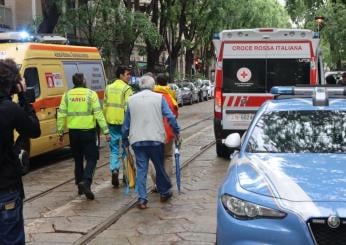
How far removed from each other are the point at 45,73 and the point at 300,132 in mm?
7537

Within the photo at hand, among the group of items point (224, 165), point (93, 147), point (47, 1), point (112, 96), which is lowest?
point (224, 165)

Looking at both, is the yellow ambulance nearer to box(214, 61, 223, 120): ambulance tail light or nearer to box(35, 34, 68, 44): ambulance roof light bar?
box(35, 34, 68, 44): ambulance roof light bar

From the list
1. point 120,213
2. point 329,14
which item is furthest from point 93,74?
point 329,14

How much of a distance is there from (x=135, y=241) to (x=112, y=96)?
3.52 metres

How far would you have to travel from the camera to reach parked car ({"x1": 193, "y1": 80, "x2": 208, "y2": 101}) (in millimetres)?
41125

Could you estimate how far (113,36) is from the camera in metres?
25.7

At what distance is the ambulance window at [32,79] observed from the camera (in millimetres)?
11812

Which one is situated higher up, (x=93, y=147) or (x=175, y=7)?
(x=175, y=7)

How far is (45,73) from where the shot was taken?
40.5ft

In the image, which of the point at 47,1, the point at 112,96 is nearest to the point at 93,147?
the point at 112,96

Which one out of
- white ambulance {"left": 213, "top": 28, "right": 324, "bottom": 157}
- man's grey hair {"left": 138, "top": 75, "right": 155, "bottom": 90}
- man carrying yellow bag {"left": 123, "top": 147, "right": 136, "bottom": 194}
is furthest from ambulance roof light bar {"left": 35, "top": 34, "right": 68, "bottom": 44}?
man's grey hair {"left": 138, "top": 75, "right": 155, "bottom": 90}

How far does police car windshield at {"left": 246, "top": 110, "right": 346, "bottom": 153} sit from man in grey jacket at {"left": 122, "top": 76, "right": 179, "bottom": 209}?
2271mm

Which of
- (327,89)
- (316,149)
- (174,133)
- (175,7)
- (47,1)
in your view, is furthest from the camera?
(175,7)

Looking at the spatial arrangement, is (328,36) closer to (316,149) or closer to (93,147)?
(93,147)
